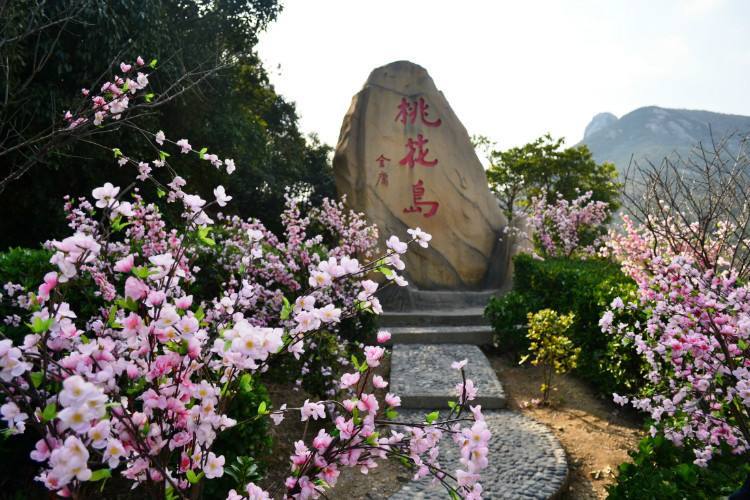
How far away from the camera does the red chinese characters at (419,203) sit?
8.95 meters

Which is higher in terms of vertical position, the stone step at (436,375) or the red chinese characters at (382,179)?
the red chinese characters at (382,179)

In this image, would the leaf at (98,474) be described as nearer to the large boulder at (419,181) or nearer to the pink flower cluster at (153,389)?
the pink flower cluster at (153,389)

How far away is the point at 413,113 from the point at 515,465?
7.15 m

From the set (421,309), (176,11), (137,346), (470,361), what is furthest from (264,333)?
(176,11)

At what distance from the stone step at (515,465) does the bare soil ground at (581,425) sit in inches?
5.9

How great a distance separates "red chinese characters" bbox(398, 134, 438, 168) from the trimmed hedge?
2.68 m

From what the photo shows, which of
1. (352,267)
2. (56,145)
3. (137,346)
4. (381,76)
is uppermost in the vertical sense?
(381,76)

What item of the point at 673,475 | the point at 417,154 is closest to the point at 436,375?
the point at 673,475

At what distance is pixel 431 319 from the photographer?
7629 mm

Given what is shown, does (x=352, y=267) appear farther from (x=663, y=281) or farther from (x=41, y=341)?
(x=663, y=281)

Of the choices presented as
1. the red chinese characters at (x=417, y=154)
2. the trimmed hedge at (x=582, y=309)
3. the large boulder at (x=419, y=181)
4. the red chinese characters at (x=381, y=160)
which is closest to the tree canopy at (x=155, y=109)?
the large boulder at (x=419, y=181)

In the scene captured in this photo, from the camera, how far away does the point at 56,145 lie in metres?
2.20

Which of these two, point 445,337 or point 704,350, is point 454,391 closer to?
point 704,350

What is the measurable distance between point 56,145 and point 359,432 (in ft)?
6.51
